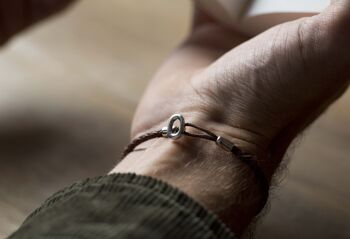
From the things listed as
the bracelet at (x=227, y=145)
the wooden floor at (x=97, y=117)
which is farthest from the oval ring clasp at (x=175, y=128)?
the wooden floor at (x=97, y=117)

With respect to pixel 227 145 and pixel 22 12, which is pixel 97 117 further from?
pixel 227 145

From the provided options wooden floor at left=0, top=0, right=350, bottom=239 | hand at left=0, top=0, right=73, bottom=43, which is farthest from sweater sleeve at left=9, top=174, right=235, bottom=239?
hand at left=0, top=0, right=73, bottom=43

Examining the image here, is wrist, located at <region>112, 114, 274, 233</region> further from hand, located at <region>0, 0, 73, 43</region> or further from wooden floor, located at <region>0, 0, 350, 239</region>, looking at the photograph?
hand, located at <region>0, 0, 73, 43</region>

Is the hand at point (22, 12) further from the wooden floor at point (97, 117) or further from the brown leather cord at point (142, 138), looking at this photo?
the brown leather cord at point (142, 138)

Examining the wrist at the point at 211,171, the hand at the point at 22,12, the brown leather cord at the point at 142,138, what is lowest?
the wrist at the point at 211,171

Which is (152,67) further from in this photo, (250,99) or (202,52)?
(250,99)

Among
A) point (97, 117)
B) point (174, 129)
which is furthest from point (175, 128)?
point (97, 117)

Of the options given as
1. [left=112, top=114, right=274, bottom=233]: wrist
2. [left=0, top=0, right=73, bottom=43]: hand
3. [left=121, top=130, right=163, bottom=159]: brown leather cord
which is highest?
[left=0, top=0, right=73, bottom=43]: hand
